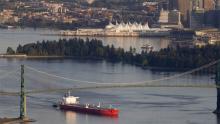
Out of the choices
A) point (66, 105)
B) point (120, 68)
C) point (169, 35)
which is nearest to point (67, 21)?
point (169, 35)

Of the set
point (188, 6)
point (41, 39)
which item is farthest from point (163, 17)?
point (41, 39)

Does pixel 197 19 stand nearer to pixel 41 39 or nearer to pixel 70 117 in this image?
pixel 41 39

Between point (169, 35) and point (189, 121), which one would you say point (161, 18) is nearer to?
point (169, 35)

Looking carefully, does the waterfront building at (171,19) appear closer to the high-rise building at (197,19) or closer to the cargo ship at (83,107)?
the high-rise building at (197,19)

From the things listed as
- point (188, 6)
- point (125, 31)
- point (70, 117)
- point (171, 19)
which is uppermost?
point (188, 6)

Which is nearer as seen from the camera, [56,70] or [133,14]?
[56,70]
